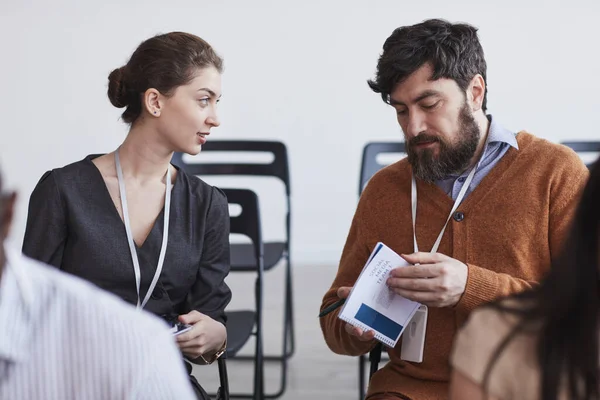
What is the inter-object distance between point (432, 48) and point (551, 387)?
4.13ft

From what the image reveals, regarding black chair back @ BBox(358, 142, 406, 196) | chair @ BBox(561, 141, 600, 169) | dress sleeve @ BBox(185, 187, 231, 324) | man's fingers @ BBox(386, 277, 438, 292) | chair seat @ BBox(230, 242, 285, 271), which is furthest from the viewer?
chair @ BBox(561, 141, 600, 169)

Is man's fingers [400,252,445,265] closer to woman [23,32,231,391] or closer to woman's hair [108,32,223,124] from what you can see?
woman [23,32,231,391]

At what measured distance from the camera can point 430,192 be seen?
1.96 metres

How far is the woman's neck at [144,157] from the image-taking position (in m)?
2.07

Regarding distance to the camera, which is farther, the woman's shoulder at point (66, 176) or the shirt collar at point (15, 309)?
the woman's shoulder at point (66, 176)

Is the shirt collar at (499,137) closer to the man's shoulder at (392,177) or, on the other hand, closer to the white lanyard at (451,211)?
the white lanyard at (451,211)

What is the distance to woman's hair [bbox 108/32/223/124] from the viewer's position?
6.89 feet

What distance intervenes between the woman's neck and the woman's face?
0.11ft

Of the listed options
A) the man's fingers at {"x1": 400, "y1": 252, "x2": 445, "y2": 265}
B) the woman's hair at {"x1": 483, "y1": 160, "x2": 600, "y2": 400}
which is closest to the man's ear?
the man's fingers at {"x1": 400, "y1": 252, "x2": 445, "y2": 265}

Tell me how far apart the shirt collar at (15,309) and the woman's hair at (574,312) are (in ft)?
1.57

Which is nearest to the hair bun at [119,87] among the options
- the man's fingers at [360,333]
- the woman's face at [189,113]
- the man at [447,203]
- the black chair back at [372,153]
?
the woman's face at [189,113]

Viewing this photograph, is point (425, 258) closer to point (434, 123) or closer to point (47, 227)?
point (434, 123)

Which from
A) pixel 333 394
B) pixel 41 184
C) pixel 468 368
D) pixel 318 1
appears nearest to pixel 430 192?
pixel 41 184

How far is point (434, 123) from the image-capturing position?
79.3 inches
